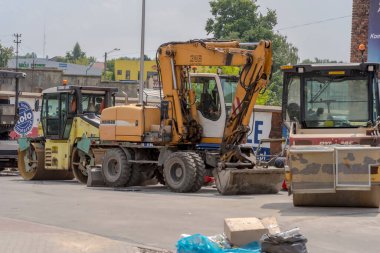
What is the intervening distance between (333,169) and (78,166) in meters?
11.1

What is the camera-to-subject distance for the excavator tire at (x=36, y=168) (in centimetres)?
2548

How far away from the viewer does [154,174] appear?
22656mm

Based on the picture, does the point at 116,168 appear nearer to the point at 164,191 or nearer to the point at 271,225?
the point at 164,191

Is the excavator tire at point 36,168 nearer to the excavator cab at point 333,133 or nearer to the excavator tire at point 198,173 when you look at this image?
the excavator tire at point 198,173

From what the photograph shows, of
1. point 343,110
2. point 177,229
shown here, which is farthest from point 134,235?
point 343,110

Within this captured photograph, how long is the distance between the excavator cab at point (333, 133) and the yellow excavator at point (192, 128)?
8.57 feet

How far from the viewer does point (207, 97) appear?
21.0 metres

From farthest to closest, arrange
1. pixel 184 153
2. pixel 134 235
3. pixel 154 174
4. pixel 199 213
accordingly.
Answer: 1. pixel 154 174
2. pixel 184 153
3. pixel 199 213
4. pixel 134 235

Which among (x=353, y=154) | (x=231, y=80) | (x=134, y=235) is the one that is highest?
(x=231, y=80)

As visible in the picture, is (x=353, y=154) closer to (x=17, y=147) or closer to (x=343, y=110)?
(x=343, y=110)

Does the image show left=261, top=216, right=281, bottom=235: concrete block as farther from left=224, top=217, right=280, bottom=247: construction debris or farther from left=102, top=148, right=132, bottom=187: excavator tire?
left=102, top=148, right=132, bottom=187: excavator tire

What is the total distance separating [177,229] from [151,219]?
4.48 feet

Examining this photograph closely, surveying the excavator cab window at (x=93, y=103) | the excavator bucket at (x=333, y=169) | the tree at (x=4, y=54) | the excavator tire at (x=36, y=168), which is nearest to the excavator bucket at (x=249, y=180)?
the excavator bucket at (x=333, y=169)

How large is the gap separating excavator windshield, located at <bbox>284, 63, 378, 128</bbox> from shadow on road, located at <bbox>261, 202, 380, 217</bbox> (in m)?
2.06
